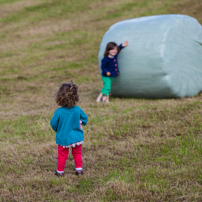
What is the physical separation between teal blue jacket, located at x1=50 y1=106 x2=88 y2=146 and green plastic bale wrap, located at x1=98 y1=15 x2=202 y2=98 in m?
3.71

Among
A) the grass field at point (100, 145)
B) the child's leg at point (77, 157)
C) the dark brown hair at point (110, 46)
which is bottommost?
the grass field at point (100, 145)

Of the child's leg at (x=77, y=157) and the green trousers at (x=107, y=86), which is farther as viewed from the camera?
the green trousers at (x=107, y=86)

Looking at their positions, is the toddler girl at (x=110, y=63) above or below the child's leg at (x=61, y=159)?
above

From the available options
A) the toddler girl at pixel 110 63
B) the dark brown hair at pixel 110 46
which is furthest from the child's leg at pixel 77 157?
the dark brown hair at pixel 110 46

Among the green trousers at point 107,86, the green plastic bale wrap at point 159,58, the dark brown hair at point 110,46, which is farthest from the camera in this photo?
the green trousers at point 107,86

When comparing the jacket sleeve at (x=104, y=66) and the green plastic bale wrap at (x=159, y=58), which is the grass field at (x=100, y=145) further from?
the jacket sleeve at (x=104, y=66)

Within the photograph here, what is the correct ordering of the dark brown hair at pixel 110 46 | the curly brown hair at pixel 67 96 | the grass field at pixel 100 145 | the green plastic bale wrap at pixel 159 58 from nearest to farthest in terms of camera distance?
the grass field at pixel 100 145 → the curly brown hair at pixel 67 96 → the green plastic bale wrap at pixel 159 58 → the dark brown hair at pixel 110 46

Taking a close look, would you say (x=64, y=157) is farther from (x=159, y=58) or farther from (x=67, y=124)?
(x=159, y=58)

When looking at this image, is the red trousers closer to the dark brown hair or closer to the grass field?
the grass field

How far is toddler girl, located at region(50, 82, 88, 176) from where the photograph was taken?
367cm

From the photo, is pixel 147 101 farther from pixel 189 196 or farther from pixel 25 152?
pixel 189 196

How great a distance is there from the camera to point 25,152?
14.5 ft

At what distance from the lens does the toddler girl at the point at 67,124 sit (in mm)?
3674

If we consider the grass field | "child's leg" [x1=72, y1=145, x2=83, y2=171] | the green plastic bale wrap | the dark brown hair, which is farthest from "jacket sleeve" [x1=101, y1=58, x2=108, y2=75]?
"child's leg" [x1=72, y1=145, x2=83, y2=171]
